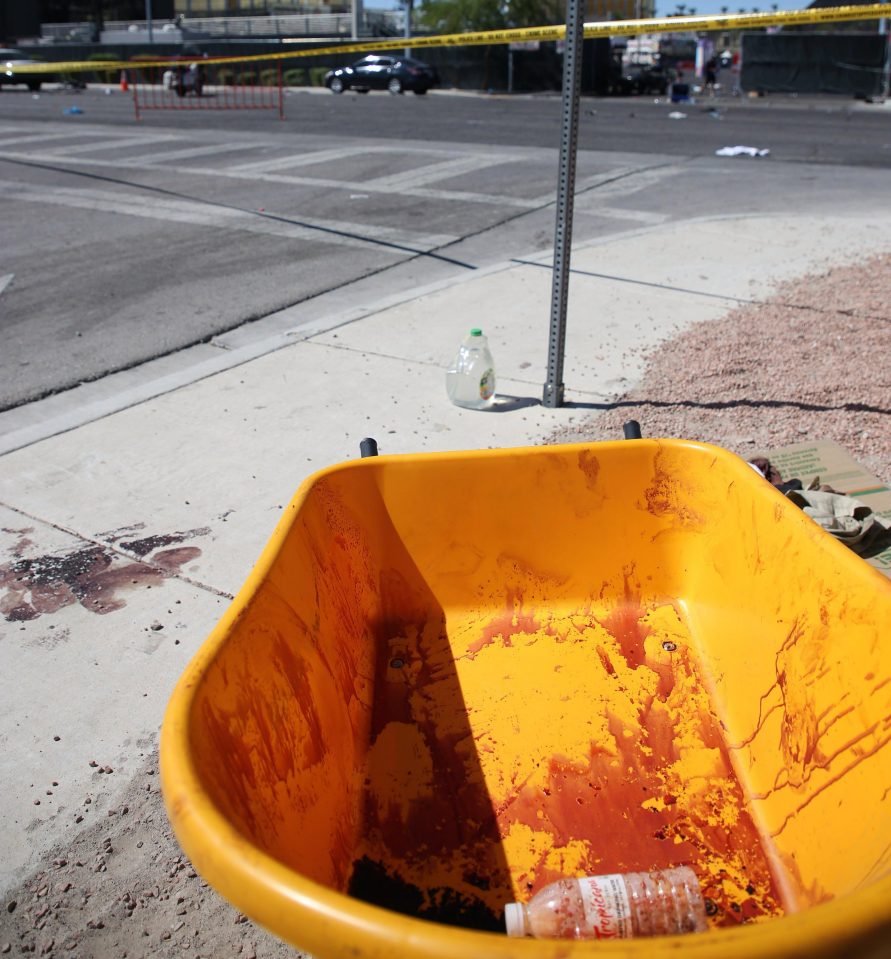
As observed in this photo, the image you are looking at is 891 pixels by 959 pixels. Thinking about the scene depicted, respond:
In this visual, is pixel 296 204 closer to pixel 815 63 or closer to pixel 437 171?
pixel 437 171

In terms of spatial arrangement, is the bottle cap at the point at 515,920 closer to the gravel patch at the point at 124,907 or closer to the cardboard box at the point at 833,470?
the gravel patch at the point at 124,907

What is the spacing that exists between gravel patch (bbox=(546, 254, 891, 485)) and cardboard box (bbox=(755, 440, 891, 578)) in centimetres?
19

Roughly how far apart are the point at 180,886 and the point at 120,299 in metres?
6.11

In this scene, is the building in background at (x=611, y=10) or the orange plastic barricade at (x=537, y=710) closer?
the orange plastic barricade at (x=537, y=710)

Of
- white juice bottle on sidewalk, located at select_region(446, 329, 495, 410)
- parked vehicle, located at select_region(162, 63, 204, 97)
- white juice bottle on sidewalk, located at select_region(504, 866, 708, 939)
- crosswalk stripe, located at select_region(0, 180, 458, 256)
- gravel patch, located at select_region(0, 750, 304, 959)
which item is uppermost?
parked vehicle, located at select_region(162, 63, 204, 97)

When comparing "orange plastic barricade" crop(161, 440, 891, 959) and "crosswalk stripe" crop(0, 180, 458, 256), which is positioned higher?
"crosswalk stripe" crop(0, 180, 458, 256)

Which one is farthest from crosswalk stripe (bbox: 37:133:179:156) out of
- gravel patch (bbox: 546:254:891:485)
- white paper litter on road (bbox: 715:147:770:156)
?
gravel patch (bbox: 546:254:891:485)

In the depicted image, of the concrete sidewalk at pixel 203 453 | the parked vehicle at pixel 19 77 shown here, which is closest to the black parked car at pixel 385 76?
the parked vehicle at pixel 19 77

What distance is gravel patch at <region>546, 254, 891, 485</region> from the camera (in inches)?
193

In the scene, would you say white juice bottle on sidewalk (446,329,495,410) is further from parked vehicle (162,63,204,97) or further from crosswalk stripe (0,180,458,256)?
parked vehicle (162,63,204,97)

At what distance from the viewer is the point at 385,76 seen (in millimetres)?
34906

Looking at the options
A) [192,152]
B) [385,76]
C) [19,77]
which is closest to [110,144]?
[192,152]

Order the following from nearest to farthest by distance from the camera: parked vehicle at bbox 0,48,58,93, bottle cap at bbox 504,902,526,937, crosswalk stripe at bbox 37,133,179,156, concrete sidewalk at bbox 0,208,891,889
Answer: bottle cap at bbox 504,902,526,937 < concrete sidewalk at bbox 0,208,891,889 < crosswalk stripe at bbox 37,133,179,156 < parked vehicle at bbox 0,48,58,93

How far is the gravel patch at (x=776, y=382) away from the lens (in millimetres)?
4902
